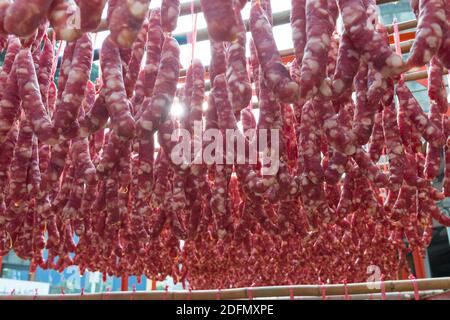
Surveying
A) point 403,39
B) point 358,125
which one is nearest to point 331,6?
point 358,125

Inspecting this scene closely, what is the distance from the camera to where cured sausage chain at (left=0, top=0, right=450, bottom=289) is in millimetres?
1137

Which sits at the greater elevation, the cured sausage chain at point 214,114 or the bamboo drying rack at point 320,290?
the cured sausage chain at point 214,114

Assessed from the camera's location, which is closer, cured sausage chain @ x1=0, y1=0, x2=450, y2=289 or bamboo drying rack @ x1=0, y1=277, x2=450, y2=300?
cured sausage chain @ x1=0, y1=0, x2=450, y2=289

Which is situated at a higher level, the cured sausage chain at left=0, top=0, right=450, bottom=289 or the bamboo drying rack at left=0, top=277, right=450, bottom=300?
the cured sausage chain at left=0, top=0, right=450, bottom=289

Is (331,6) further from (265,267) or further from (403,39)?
(265,267)

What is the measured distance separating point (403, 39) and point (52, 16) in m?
3.37

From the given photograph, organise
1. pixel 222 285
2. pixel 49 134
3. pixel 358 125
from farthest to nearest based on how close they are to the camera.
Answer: pixel 222 285 → pixel 358 125 → pixel 49 134

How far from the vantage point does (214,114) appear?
1812mm

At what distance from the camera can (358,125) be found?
5.37 feet

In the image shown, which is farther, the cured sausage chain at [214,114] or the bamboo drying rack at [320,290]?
the bamboo drying rack at [320,290]

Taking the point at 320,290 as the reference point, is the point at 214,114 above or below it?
above

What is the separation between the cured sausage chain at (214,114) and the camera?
44.8 inches

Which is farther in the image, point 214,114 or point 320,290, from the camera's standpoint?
point 320,290
